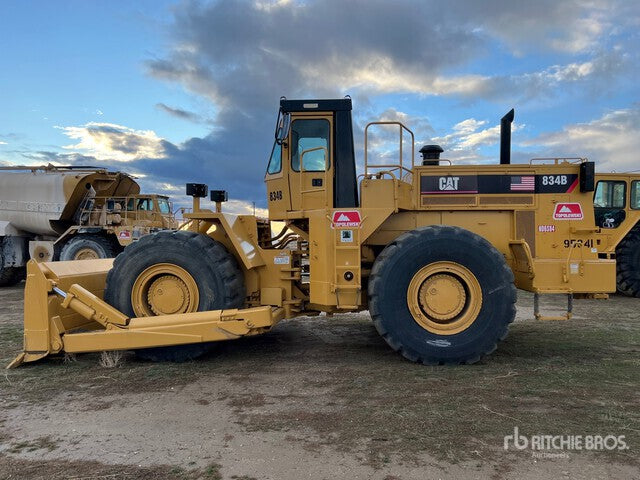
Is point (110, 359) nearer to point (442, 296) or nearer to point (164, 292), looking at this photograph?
point (164, 292)

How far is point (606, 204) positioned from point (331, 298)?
9.79m

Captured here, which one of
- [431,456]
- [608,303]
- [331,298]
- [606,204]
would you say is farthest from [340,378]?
[606,204]

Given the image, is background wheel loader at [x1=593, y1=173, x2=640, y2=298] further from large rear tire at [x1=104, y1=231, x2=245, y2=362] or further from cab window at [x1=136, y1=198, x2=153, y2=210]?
cab window at [x1=136, y1=198, x2=153, y2=210]

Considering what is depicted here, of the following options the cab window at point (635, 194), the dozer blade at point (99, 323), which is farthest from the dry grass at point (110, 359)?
the cab window at point (635, 194)

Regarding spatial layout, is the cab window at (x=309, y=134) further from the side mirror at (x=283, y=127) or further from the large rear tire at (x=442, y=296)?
the large rear tire at (x=442, y=296)

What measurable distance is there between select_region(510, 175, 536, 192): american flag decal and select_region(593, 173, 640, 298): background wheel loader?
23.1 feet

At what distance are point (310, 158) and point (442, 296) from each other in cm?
239

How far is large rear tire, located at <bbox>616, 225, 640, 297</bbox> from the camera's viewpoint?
11039 mm

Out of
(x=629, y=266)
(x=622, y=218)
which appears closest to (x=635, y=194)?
(x=622, y=218)

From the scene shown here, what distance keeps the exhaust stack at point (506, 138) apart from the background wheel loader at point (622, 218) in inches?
263

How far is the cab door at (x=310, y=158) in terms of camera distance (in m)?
5.73

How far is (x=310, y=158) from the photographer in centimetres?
577

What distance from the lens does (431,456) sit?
3.04 metres

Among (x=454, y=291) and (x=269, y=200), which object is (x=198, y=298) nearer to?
(x=269, y=200)
